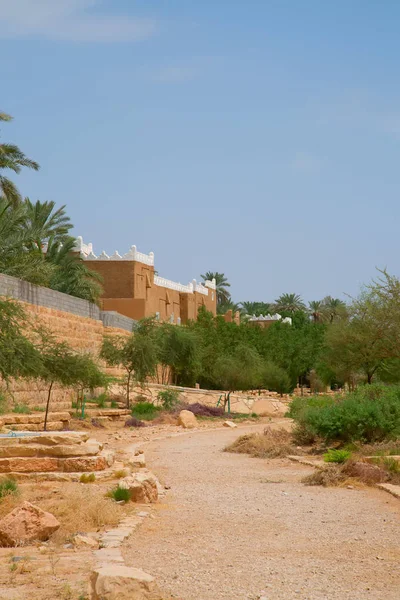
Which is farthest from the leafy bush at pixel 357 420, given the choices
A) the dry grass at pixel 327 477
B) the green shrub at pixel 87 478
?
the green shrub at pixel 87 478

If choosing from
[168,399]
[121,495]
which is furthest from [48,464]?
[168,399]

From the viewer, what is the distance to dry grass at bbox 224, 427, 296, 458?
16.7 meters

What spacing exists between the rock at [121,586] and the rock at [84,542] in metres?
2.23

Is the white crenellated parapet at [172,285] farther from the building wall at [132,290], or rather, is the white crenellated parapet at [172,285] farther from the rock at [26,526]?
the rock at [26,526]

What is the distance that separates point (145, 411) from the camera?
95.7 feet

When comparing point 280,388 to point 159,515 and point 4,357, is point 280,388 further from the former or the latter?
point 159,515

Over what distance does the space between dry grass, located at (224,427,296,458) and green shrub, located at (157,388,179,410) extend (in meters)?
11.3

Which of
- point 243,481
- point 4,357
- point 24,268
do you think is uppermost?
point 24,268

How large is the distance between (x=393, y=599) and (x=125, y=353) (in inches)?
965

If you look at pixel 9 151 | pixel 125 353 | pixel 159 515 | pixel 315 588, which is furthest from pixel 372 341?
pixel 315 588

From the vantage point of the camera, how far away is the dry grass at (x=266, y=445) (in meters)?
16.7

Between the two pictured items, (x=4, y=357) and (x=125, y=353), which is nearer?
(x=4, y=357)

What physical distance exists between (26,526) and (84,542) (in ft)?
2.28

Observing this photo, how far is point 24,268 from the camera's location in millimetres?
29750
